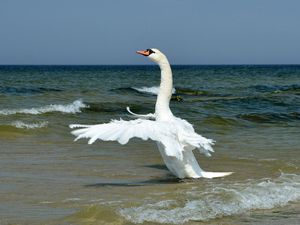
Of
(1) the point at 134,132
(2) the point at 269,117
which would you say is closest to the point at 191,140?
(1) the point at 134,132

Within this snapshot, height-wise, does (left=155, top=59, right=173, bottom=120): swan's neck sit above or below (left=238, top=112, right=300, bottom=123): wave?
above

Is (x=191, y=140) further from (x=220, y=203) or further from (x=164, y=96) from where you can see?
(x=220, y=203)

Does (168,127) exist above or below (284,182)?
above

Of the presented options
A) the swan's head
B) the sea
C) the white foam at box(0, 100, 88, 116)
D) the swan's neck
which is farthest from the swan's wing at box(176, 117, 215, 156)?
the white foam at box(0, 100, 88, 116)

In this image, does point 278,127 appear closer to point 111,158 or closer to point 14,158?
point 111,158

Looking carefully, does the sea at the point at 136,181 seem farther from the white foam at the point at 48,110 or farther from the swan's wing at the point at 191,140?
the white foam at the point at 48,110

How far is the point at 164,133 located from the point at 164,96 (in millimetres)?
1047

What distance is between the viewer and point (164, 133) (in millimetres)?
7297

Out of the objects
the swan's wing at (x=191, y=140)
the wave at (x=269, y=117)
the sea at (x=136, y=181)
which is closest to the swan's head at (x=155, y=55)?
the swan's wing at (x=191, y=140)

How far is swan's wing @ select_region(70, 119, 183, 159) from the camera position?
670cm

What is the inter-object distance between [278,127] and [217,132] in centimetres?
238

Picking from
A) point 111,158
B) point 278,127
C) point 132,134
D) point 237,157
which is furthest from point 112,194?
point 278,127

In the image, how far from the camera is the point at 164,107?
26.7 ft

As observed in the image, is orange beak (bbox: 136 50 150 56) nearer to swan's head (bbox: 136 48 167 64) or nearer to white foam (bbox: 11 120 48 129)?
swan's head (bbox: 136 48 167 64)
